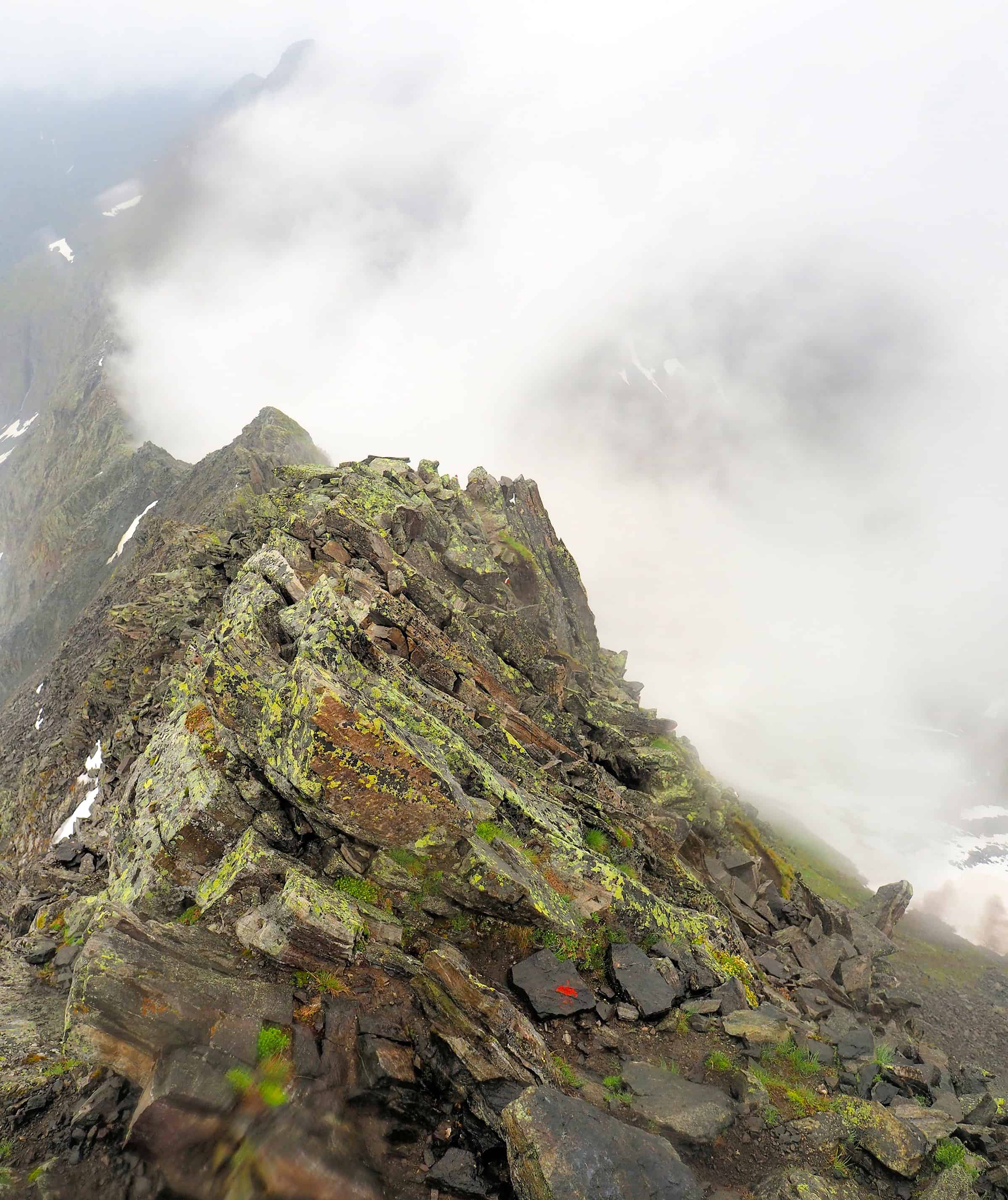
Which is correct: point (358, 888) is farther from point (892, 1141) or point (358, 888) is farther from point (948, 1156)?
point (948, 1156)

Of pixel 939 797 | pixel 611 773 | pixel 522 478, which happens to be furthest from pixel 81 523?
pixel 939 797

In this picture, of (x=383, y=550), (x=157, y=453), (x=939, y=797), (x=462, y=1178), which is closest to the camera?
(x=462, y=1178)

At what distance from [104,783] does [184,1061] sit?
2185cm

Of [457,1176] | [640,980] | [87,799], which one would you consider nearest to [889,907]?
[640,980]

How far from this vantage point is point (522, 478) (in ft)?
219

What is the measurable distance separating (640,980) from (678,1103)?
3.18 metres

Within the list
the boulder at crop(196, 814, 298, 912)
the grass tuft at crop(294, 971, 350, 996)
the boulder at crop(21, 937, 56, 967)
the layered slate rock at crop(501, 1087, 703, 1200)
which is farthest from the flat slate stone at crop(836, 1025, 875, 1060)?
the boulder at crop(21, 937, 56, 967)

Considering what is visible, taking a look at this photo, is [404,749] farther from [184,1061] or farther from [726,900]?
[726,900]

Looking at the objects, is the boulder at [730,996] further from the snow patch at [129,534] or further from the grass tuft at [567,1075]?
the snow patch at [129,534]

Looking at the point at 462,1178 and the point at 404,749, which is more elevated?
the point at 404,749

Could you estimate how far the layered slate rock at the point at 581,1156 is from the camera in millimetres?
9516

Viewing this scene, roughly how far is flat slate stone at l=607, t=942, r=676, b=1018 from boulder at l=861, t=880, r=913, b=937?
4323 cm

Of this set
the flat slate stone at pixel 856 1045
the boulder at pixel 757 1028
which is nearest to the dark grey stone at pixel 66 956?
the boulder at pixel 757 1028

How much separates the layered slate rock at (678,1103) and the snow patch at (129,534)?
337 feet
